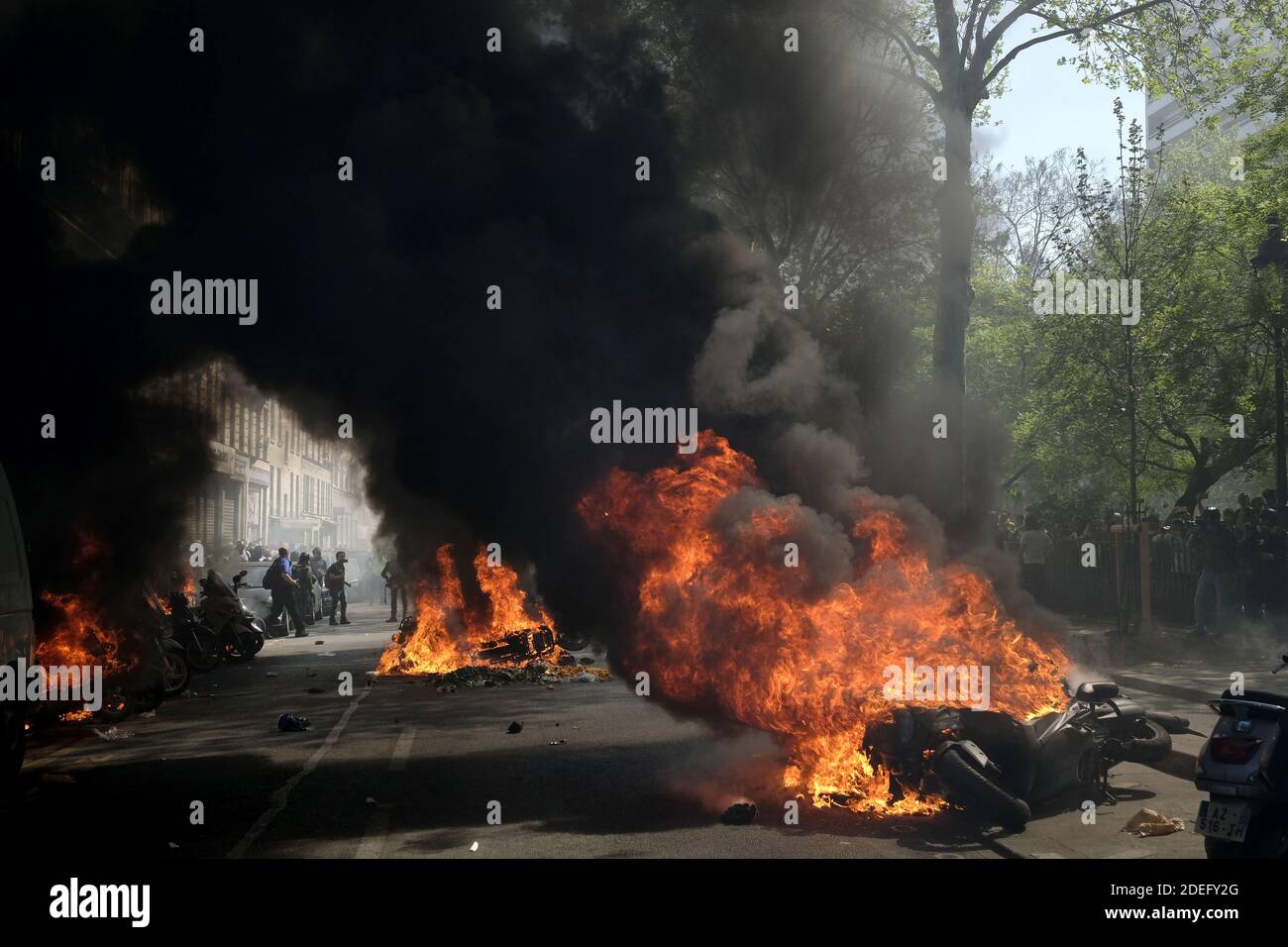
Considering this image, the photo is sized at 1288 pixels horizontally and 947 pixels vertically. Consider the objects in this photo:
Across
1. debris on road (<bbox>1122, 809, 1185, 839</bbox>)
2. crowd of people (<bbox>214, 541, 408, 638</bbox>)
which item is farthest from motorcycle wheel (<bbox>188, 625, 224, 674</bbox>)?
debris on road (<bbox>1122, 809, 1185, 839</bbox>)

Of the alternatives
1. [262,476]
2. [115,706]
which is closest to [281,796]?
[115,706]

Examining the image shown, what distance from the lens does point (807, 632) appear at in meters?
8.21

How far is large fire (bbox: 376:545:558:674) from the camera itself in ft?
53.9

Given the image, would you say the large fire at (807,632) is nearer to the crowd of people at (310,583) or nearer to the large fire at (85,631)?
the large fire at (85,631)

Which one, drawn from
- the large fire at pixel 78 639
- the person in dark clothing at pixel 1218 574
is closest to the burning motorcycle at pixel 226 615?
the large fire at pixel 78 639

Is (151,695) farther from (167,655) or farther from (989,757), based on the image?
(989,757)

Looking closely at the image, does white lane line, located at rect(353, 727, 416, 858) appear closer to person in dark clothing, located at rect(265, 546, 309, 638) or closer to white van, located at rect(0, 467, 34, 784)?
white van, located at rect(0, 467, 34, 784)

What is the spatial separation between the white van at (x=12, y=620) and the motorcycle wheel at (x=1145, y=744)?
301 inches

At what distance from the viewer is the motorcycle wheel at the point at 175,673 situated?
14.2m

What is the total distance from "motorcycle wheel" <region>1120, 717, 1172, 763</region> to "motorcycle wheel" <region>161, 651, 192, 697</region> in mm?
10445

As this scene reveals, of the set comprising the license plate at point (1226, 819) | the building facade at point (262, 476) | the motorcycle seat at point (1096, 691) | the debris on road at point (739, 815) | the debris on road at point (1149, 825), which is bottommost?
the debris on road at point (1149, 825)

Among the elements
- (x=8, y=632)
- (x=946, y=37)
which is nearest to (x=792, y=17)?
(x=946, y=37)
